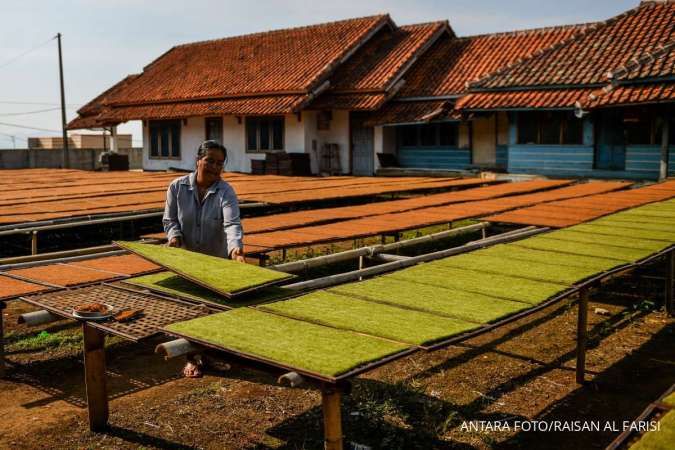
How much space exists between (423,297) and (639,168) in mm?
14714

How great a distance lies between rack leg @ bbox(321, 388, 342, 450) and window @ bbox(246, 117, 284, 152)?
2208 centimetres

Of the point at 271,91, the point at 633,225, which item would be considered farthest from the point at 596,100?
the point at 271,91

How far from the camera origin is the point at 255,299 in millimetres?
4562

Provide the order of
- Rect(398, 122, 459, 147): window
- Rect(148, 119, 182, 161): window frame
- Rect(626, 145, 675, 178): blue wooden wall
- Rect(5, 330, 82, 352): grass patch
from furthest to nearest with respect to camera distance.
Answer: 1. Rect(148, 119, 182, 161): window frame
2. Rect(398, 122, 459, 147): window
3. Rect(626, 145, 675, 178): blue wooden wall
4. Rect(5, 330, 82, 352): grass patch

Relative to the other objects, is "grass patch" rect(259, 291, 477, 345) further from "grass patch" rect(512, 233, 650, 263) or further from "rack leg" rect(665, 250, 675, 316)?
"rack leg" rect(665, 250, 675, 316)

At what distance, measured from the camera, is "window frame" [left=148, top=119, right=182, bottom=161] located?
28.2 meters

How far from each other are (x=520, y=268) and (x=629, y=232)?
264 cm

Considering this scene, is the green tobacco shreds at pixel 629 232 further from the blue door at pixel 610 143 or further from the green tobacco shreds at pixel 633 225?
the blue door at pixel 610 143

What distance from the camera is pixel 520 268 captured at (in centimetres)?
561

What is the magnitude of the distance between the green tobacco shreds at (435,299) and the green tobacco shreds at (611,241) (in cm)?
253

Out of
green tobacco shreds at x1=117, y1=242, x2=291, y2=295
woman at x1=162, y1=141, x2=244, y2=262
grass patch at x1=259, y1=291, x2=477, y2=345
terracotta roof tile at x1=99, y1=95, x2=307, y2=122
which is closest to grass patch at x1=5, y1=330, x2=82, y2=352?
woman at x1=162, y1=141, x2=244, y2=262

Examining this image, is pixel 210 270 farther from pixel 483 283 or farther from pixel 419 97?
pixel 419 97

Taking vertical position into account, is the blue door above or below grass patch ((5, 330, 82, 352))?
above

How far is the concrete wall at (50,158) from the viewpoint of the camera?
3294cm
